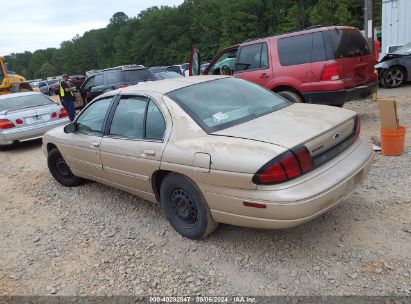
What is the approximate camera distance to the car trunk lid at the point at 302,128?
2.96 m

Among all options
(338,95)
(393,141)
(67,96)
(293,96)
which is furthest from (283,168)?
(67,96)

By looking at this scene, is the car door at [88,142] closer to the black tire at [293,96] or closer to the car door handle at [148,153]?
the car door handle at [148,153]

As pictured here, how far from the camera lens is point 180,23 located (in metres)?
83.9

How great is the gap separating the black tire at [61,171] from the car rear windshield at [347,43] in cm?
474

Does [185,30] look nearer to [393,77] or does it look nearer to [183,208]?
[393,77]

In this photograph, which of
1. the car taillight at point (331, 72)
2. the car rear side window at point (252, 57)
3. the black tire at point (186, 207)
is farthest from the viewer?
the car rear side window at point (252, 57)

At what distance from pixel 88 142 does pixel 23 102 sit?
5751 mm

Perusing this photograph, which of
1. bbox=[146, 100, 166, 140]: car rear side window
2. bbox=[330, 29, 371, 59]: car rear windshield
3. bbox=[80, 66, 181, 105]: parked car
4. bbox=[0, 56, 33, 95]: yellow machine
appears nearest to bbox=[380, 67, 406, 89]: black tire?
bbox=[330, 29, 371, 59]: car rear windshield

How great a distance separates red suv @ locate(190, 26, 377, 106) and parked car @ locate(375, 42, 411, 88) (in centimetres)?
454

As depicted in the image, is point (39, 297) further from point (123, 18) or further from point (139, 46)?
point (123, 18)

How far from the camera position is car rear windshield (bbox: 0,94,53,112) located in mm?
9001

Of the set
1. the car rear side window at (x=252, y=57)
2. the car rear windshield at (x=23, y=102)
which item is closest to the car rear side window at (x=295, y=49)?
the car rear side window at (x=252, y=57)

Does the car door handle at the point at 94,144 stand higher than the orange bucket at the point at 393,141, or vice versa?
the car door handle at the point at 94,144

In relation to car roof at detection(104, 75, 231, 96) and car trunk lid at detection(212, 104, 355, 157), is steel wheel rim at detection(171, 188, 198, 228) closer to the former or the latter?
car trunk lid at detection(212, 104, 355, 157)
